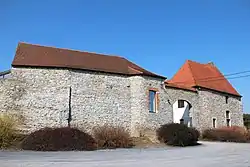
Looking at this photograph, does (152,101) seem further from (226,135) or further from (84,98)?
(226,135)

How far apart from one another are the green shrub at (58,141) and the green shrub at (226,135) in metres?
14.3

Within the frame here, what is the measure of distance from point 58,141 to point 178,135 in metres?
7.95

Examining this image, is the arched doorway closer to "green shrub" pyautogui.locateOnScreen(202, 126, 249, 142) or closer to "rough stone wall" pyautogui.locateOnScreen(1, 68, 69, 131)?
"green shrub" pyautogui.locateOnScreen(202, 126, 249, 142)

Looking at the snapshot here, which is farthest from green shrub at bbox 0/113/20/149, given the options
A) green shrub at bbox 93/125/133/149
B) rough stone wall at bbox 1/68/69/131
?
green shrub at bbox 93/125/133/149

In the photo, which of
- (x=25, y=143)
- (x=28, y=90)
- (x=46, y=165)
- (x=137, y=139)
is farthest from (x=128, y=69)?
(x=46, y=165)

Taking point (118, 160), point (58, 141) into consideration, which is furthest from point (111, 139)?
point (118, 160)

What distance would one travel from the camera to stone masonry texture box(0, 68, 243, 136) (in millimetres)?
20281

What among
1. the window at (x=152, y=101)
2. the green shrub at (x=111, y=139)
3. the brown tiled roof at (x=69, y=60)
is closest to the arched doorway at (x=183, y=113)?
the window at (x=152, y=101)

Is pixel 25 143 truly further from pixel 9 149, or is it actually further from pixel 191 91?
pixel 191 91

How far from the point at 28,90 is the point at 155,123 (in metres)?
10.1

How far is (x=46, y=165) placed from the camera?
29.2 feet

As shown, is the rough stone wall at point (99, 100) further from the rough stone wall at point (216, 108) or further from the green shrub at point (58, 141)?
the rough stone wall at point (216, 108)

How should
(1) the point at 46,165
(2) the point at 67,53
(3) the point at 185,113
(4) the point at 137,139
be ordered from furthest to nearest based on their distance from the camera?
(3) the point at 185,113
(2) the point at 67,53
(4) the point at 137,139
(1) the point at 46,165

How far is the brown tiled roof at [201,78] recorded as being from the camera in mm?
29969
